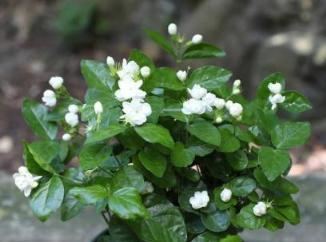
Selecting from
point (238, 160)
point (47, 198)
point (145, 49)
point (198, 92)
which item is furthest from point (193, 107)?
point (145, 49)

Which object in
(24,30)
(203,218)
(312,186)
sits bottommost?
(24,30)

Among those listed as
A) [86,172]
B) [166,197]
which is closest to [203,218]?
[166,197]

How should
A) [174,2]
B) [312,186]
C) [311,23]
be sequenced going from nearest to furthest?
[312,186], [311,23], [174,2]

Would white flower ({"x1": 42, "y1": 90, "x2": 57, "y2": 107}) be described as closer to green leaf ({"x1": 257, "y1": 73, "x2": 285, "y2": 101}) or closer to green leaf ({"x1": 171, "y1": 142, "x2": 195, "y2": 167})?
green leaf ({"x1": 171, "y1": 142, "x2": 195, "y2": 167})

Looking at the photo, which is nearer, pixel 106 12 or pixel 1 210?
pixel 1 210

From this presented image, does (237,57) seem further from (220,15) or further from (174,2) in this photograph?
(174,2)

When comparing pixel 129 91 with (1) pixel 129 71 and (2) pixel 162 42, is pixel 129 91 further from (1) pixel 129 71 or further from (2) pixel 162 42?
(2) pixel 162 42

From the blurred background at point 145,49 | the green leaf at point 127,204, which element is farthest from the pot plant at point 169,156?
the blurred background at point 145,49
